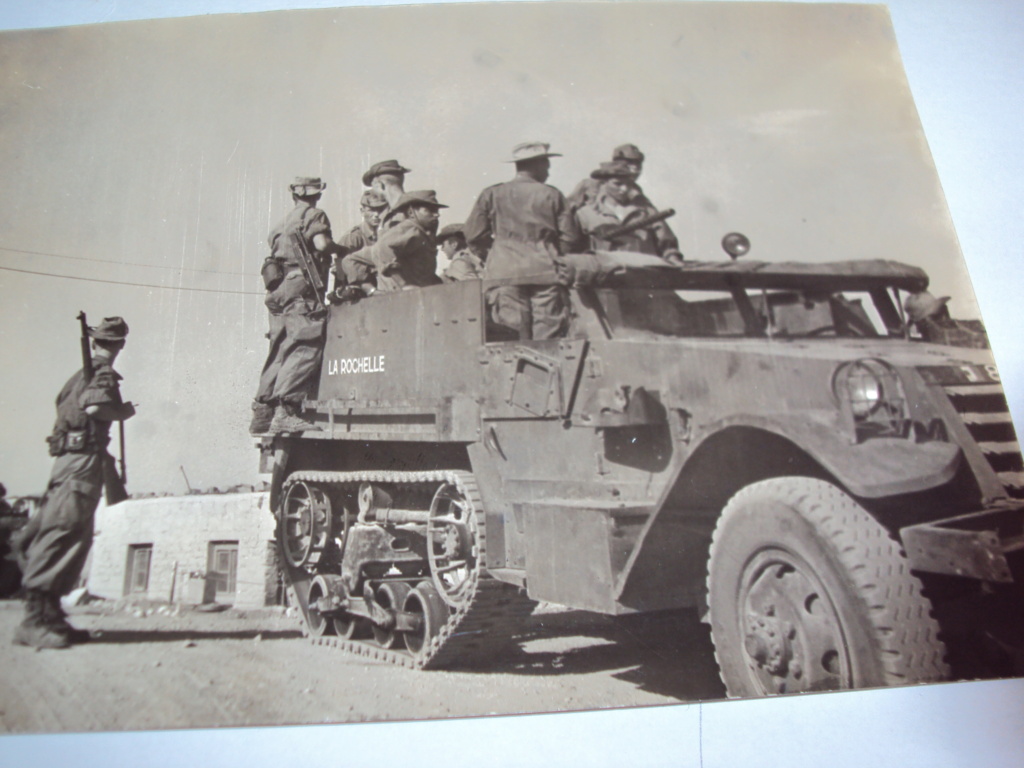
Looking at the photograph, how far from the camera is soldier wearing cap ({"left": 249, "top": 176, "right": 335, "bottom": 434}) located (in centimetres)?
388

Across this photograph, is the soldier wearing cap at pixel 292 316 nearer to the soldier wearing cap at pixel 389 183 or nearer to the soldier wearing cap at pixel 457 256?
the soldier wearing cap at pixel 389 183

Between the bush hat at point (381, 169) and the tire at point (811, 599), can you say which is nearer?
the tire at point (811, 599)

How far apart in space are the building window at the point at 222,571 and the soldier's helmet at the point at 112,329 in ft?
3.56

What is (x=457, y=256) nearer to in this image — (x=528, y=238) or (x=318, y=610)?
(x=528, y=238)

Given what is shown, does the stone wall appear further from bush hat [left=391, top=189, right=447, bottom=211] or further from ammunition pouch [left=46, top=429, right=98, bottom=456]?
bush hat [left=391, top=189, right=447, bottom=211]

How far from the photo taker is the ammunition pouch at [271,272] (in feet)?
12.7

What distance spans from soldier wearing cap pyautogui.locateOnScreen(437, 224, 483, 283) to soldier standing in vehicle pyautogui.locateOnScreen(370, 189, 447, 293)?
61mm

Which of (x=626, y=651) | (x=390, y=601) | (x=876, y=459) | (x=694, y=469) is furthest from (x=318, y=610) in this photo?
(x=876, y=459)

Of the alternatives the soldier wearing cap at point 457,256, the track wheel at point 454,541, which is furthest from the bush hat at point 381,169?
the track wheel at point 454,541

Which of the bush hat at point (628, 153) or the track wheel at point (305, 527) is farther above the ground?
the bush hat at point (628, 153)

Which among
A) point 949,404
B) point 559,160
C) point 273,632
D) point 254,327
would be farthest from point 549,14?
point 273,632

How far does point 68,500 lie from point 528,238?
7.93ft

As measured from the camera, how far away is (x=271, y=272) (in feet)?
12.8

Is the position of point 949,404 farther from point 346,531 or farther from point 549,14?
point 346,531
